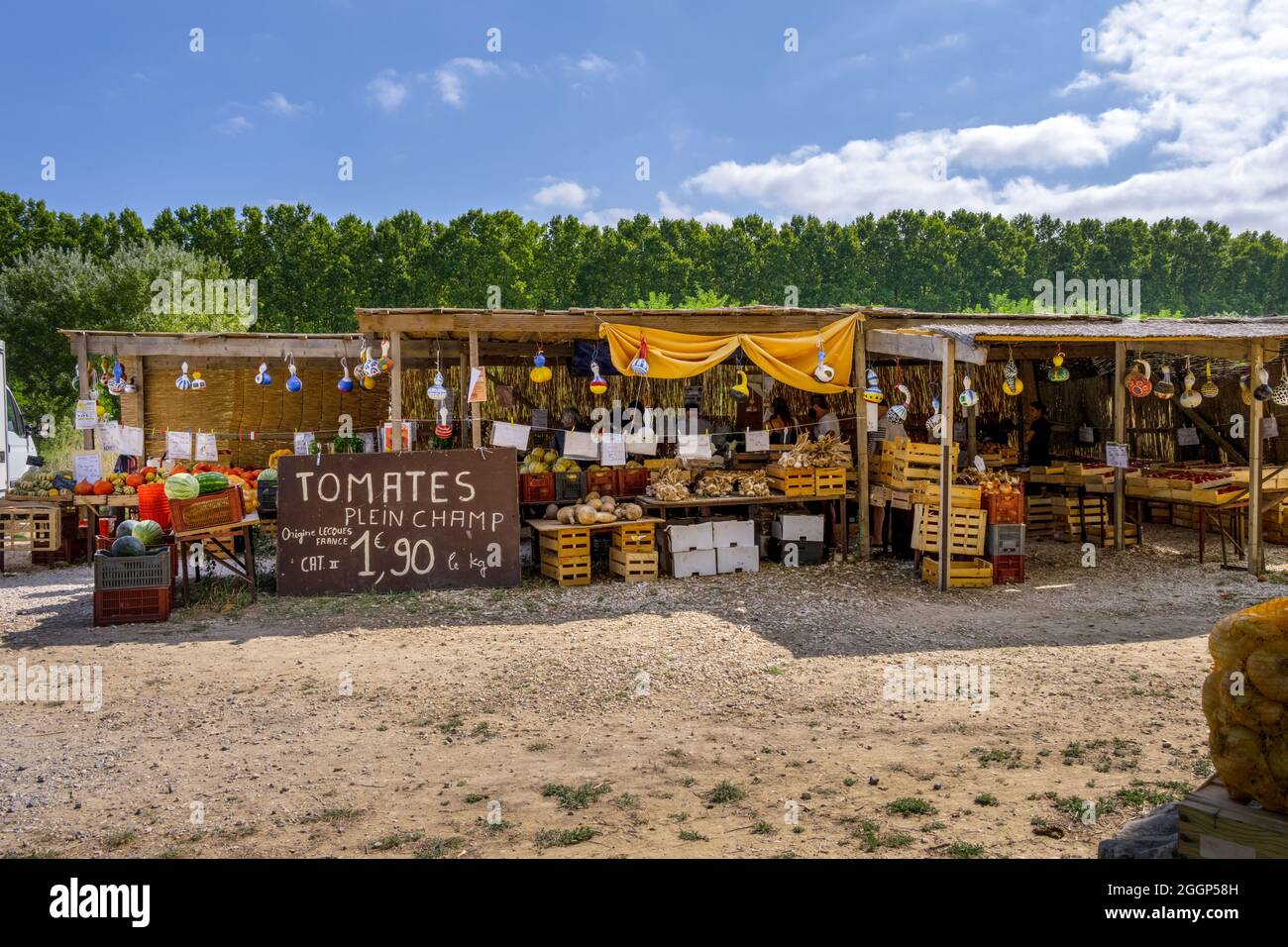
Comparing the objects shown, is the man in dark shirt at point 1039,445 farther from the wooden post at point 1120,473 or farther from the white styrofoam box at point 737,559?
the white styrofoam box at point 737,559

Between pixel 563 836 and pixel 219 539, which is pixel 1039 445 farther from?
pixel 563 836

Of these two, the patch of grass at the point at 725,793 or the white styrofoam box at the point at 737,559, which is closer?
the patch of grass at the point at 725,793

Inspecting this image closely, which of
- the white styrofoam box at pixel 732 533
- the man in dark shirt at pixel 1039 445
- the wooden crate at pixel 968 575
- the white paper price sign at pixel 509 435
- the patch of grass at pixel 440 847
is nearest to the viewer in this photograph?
the patch of grass at pixel 440 847

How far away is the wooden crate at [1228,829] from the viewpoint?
8.57ft

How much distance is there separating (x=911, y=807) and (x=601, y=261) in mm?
37161

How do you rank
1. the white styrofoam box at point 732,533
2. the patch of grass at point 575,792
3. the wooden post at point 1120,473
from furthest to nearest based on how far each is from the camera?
the wooden post at point 1120,473, the white styrofoam box at point 732,533, the patch of grass at point 575,792

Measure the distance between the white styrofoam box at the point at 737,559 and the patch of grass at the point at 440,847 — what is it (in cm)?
792

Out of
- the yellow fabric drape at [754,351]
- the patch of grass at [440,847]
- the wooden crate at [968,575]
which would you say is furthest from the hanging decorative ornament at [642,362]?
the patch of grass at [440,847]

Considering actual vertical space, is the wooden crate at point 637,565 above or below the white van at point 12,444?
below

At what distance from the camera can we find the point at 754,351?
12.8m

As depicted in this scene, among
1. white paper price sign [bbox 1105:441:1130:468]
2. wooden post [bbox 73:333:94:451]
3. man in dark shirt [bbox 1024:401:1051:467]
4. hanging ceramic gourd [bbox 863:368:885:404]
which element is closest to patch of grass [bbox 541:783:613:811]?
hanging ceramic gourd [bbox 863:368:885:404]

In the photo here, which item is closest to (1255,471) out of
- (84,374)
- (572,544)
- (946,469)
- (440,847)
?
(946,469)
